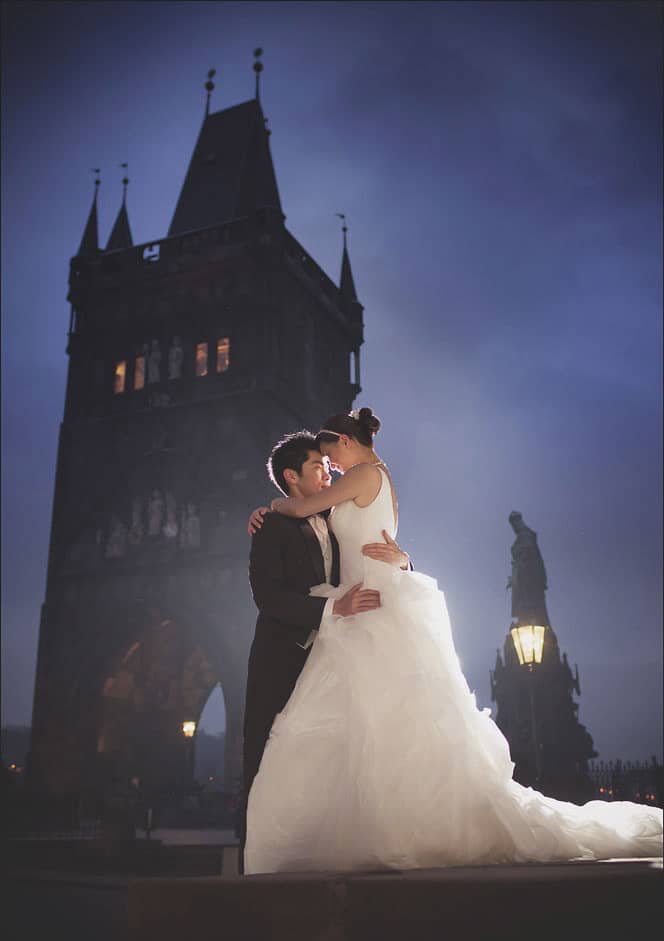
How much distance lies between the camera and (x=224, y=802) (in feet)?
101

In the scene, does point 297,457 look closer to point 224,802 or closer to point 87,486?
point 224,802

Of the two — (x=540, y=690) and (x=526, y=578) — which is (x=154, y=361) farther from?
(x=540, y=690)

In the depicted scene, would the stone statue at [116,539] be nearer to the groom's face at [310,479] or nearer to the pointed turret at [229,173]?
the pointed turret at [229,173]

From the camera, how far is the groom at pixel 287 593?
14.9 feet

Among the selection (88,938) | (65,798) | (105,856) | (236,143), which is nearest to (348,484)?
(88,938)

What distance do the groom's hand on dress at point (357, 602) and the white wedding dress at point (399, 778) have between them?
4 centimetres

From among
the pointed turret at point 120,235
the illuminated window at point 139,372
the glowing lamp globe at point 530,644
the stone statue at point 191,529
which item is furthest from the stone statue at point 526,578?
the pointed turret at point 120,235

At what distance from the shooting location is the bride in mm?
3797

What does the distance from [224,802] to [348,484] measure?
28.4m

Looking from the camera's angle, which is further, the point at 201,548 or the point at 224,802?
the point at 201,548

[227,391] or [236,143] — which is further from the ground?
[236,143]

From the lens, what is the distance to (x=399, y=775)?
12.9ft

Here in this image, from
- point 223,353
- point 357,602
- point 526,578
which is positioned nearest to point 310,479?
point 357,602

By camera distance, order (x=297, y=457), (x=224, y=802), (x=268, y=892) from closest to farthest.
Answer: (x=268, y=892)
(x=297, y=457)
(x=224, y=802)
